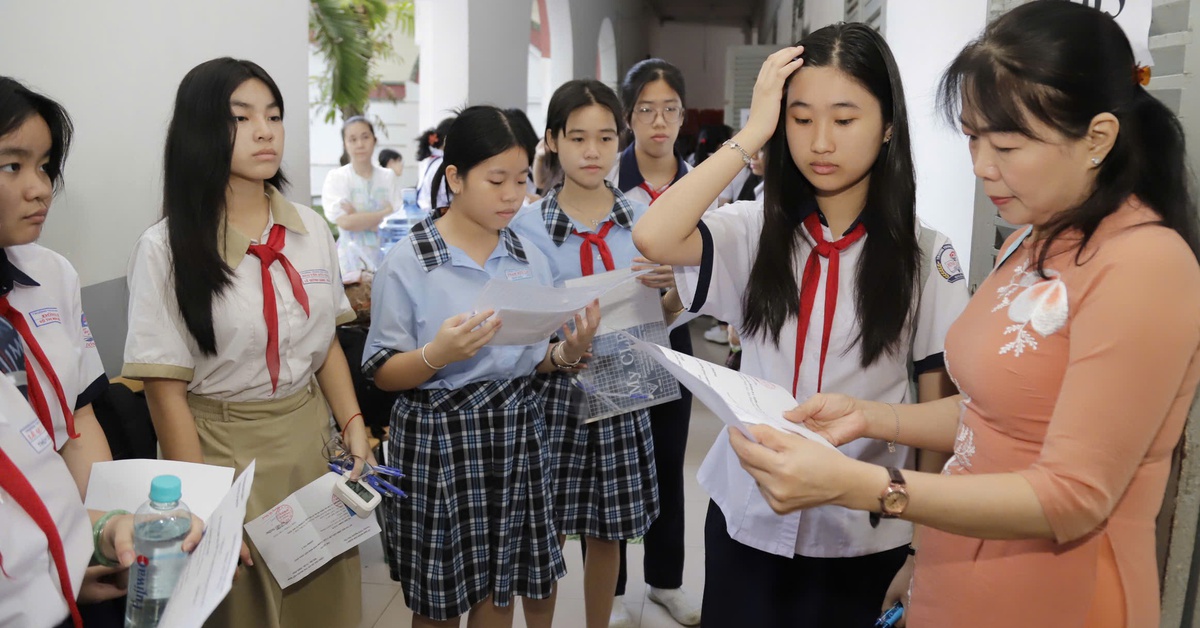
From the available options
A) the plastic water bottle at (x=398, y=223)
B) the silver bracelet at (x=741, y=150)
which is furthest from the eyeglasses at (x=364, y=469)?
the plastic water bottle at (x=398, y=223)

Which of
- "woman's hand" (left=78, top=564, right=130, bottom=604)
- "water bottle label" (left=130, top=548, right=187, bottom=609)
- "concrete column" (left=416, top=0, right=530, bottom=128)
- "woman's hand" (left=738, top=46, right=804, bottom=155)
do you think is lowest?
"woman's hand" (left=78, top=564, right=130, bottom=604)

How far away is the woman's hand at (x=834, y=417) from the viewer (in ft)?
4.39

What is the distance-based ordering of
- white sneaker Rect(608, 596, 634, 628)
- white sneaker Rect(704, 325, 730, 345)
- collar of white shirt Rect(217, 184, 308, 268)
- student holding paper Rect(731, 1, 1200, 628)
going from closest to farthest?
student holding paper Rect(731, 1, 1200, 628), collar of white shirt Rect(217, 184, 308, 268), white sneaker Rect(608, 596, 634, 628), white sneaker Rect(704, 325, 730, 345)

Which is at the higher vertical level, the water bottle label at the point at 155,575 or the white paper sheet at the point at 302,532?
the water bottle label at the point at 155,575

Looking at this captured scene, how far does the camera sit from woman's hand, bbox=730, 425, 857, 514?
105 cm

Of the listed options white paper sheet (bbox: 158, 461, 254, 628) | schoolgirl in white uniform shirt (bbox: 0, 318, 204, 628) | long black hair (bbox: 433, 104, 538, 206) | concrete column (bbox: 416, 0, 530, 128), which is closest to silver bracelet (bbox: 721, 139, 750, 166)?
long black hair (bbox: 433, 104, 538, 206)

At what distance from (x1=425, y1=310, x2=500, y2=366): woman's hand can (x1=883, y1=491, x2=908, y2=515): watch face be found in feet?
3.11

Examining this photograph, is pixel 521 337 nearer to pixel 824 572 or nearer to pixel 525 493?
pixel 525 493

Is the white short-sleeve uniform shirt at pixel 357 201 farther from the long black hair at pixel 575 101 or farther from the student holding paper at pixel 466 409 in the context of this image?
the student holding paper at pixel 466 409

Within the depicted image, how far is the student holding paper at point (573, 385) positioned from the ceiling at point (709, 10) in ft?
46.8

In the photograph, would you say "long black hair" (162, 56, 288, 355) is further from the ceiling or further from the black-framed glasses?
the ceiling

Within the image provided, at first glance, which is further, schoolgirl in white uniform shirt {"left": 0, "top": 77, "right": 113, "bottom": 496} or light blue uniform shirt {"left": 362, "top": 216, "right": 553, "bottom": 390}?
light blue uniform shirt {"left": 362, "top": 216, "right": 553, "bottom": 390}

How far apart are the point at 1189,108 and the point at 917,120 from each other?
2.15 meters

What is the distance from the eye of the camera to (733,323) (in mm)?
1613
